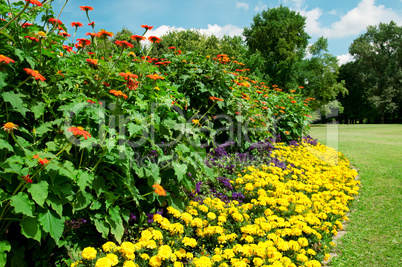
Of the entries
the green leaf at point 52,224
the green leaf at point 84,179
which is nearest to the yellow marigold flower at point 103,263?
the green leaf at point 52,224

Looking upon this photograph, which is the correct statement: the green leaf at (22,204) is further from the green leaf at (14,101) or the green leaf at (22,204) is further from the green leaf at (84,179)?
the green leaf at (14,101)

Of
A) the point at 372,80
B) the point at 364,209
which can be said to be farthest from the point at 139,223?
the point at 372,80

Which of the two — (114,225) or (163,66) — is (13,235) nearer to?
(114,225)

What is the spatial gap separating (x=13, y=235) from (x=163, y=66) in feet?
11.7

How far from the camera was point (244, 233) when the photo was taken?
299cm

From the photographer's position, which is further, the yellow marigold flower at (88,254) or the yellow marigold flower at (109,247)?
the yellow marigold flower at (109,247)

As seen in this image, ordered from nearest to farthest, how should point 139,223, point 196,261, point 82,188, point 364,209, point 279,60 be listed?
1. point 82,188
2. point 196,261
3. point 139,223
4. point 364,209
5. point 279,60

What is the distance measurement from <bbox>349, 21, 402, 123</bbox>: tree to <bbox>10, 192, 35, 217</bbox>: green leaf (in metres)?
44.3

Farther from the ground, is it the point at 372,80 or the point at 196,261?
the point at 372,80

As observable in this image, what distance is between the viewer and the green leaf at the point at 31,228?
189 centimetres

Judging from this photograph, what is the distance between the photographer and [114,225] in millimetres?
2430

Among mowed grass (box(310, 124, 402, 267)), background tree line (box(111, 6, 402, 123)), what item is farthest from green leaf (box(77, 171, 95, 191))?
background tree line (box(111, 6, 402, 123))

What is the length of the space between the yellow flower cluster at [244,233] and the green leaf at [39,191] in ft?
1.85

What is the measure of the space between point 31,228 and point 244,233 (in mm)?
2017
